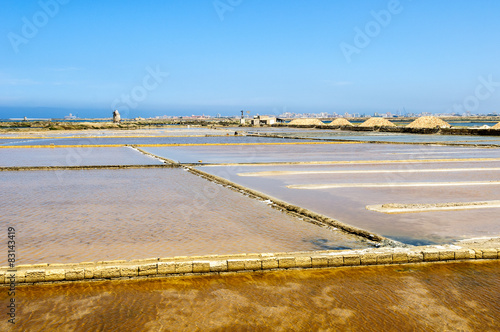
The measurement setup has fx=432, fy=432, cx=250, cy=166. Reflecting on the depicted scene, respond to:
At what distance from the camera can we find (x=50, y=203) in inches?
382

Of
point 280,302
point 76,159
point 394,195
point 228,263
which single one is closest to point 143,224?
point 228,263

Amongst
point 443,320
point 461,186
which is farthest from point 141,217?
point 461,186

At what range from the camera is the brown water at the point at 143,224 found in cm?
619

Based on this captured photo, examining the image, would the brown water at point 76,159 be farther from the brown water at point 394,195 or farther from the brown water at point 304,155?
the brown water at point 394,195

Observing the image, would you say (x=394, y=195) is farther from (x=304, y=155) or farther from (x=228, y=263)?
(x=304, y=155)

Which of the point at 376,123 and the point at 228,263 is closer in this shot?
the point at 228,263

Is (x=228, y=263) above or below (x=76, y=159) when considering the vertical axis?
above

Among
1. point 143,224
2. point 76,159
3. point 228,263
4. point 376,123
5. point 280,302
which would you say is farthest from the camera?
point 376,123

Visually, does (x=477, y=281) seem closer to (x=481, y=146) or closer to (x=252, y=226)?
(x=252, y=226)

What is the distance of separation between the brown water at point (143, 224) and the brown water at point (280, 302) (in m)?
0.99

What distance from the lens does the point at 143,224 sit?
7.68m

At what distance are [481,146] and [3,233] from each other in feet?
107

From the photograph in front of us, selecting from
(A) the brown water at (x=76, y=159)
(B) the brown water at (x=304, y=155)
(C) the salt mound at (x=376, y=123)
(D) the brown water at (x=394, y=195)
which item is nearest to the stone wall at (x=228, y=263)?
(D) the brown water at (x=394, y=195)

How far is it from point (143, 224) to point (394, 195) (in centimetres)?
624
